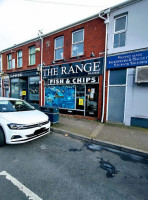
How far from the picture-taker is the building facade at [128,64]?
5.27m

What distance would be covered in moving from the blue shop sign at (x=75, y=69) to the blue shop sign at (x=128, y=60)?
2.16ft

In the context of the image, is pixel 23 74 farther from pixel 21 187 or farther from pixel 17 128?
pixel 21 187

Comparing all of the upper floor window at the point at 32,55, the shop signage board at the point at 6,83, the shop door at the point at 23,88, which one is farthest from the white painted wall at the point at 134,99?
the shop signage board at the point at 6,83

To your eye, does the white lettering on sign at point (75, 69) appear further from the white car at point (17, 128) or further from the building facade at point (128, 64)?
the white car at point (17, 128)

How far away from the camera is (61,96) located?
27.1 feet

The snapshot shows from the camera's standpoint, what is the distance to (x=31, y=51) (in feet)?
32.8

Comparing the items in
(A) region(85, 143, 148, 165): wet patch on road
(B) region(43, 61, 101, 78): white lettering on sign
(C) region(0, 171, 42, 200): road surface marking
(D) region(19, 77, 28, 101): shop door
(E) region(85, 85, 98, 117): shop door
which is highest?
(B) region(43, 61, 101, 78): white lettering on sign

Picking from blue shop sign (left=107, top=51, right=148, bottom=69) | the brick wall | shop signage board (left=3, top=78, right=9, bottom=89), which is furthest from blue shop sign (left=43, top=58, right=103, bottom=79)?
shop signage board (left=3, top=78, right=9, bottom=89)

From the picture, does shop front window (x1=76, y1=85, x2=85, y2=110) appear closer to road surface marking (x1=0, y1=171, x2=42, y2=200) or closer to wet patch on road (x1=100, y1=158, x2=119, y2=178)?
wet patch on road (x1=100, y1=158, x2=119, y2=178)

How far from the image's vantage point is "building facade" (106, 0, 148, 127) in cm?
527

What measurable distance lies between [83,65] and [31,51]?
243 inches

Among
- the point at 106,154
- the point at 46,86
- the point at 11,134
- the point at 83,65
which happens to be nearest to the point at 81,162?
the point at 106,154

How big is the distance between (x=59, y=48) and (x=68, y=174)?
329 inches

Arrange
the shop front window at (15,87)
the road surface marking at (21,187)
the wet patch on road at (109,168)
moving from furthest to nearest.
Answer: the shop front window at (15,87)
the wet patch on road at (109,168)
the road surface marking at (21,187)
